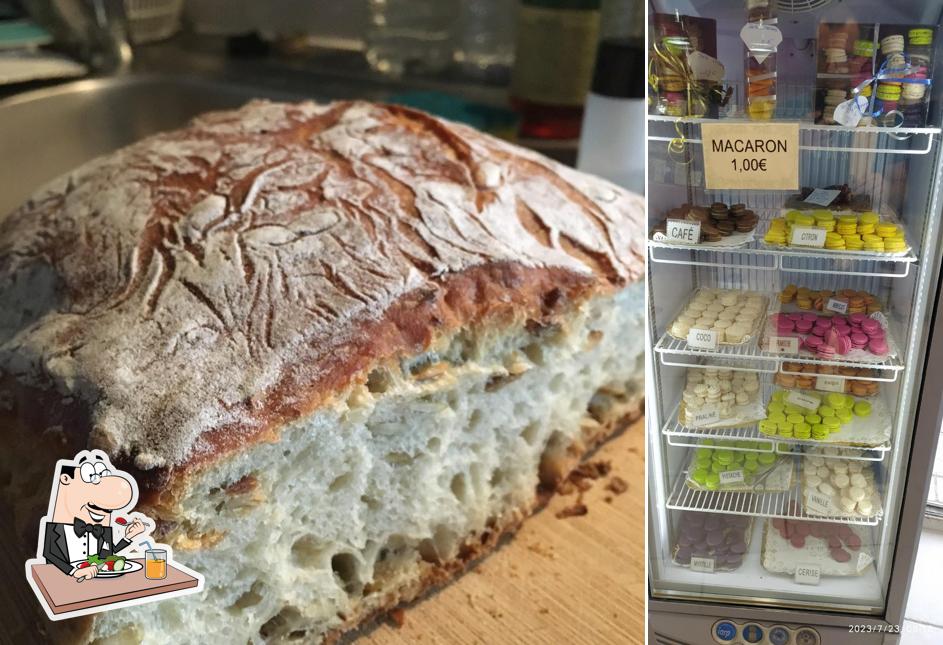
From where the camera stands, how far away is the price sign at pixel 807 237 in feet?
3.09

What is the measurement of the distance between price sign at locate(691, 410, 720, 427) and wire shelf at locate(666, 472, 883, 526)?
0.48ft

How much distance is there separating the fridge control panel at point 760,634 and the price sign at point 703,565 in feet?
0.29

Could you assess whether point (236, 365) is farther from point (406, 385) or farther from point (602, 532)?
point (602, 532)

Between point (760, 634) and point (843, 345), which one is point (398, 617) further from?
point (843, 345)

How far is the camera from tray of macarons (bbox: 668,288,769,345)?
3.37ft

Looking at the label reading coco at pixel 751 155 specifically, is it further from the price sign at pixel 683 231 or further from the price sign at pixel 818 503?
the price sign at pixel 818 503

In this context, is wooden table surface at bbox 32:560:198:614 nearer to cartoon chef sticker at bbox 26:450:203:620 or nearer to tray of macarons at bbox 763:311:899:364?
cartoon chef sticker at bbox 26:450:203:620

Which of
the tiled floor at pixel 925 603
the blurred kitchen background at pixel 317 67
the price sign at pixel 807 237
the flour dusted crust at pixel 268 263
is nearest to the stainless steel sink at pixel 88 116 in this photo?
the blurred kitchen background at pixel 317 67

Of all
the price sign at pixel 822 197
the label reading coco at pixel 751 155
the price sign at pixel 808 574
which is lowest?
the price sign at pixel 808 574

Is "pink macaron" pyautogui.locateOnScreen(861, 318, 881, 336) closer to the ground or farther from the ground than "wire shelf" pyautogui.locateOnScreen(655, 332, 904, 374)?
farther from the ground

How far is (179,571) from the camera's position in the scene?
3.02ft

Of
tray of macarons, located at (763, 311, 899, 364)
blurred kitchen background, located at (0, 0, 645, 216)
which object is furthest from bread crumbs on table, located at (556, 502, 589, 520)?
blurred kitchen background, located at (0, 0, 645, 216)

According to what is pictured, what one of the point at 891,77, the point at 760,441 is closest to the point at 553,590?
the point at 760,441

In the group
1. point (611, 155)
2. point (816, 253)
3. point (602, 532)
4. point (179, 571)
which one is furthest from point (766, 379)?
point (611, 155)
